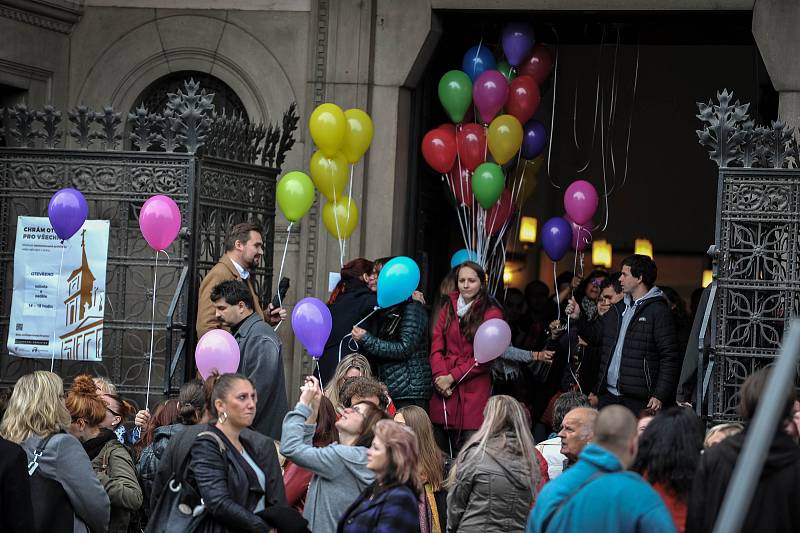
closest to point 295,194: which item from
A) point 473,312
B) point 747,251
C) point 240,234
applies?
point 240,234

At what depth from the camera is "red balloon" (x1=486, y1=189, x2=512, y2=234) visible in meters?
13.7

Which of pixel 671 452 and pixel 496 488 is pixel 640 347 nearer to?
pixel 496 488

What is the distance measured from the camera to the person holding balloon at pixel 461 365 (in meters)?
11.8

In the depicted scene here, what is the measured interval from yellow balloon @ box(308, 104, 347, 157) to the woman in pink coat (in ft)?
5.62

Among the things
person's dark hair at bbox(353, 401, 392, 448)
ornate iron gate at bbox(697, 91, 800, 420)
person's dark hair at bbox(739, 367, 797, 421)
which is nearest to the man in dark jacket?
ornate iron gate at bbox(697, 91, 800, 420)

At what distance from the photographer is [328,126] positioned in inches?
498

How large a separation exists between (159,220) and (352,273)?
6.00 ft

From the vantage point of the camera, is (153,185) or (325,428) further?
(153,185)

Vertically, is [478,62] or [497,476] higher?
[478,62]

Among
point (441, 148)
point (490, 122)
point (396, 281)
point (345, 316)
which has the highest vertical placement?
point (490, 122)

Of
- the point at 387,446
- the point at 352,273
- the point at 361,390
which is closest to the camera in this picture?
the point at 387,446

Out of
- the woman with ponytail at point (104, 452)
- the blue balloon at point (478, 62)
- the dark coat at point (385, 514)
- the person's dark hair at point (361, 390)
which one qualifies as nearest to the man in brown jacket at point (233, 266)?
the woman with ponytail at point (104, 452)

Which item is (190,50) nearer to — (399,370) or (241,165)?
(241,165)

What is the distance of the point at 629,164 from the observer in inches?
852
